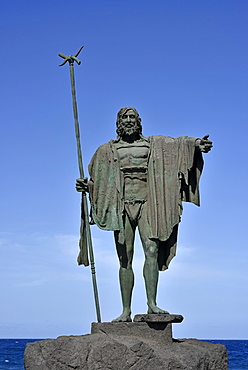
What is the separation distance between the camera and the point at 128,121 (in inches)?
504

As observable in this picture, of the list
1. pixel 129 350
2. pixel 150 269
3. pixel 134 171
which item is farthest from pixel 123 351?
pixel 134 171

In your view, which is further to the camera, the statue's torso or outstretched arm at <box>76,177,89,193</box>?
outstretched arm at <box>76,177,89,193</box>

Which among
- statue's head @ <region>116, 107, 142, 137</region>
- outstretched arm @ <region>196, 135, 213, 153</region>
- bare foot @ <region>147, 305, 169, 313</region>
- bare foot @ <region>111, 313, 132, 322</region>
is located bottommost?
bare foot @ <region>111, 313, 132, 322</region>

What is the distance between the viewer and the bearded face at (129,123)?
504 inches

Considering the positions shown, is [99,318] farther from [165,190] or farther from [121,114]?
[121,114]

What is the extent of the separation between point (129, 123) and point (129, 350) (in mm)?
3578

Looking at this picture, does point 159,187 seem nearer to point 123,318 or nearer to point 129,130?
point 129,130

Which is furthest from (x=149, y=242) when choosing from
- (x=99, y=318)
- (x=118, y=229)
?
(x=99, y=318)

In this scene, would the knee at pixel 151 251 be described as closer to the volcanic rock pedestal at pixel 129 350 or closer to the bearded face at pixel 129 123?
the volcanic rock pedestal at pixel 129 350

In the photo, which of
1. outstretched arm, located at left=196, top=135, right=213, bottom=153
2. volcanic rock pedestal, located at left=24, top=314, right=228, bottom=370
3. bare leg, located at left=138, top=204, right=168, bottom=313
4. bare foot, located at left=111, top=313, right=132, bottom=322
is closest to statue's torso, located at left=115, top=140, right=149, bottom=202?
bare leg, located at left=138, top=204, right=168, bottom=313

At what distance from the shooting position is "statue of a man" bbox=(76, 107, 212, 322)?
40.9 ft

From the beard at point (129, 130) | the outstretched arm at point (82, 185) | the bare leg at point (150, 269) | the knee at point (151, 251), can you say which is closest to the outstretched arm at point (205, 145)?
the beard at point (129, 130)

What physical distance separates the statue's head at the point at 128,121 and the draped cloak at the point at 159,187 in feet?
0.90

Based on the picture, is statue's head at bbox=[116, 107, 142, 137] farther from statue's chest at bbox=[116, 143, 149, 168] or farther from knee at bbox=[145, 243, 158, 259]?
knee at bbox=[145, 243, 158, 259]
